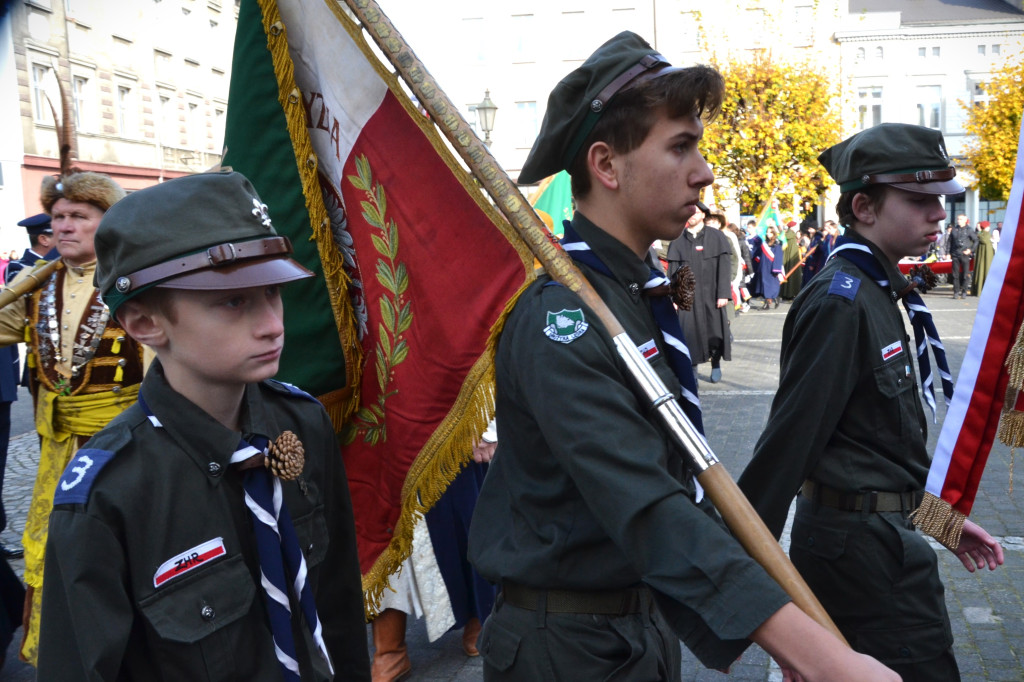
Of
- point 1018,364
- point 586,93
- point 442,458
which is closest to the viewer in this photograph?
point 586,93

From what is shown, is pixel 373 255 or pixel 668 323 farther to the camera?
pixel 373 255

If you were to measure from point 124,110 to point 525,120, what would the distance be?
1992 cm

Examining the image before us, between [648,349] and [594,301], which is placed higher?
[594,301]

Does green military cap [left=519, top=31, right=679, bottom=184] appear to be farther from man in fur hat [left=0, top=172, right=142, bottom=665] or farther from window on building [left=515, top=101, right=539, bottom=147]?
window on building [left=515, top=101, right=539, bottom=147]

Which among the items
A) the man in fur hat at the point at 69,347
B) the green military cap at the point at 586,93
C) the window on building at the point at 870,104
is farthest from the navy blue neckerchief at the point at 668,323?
the window on building at the point at 870,104

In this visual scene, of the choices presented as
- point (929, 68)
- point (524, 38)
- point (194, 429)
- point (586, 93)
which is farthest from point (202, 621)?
point (929, 68)

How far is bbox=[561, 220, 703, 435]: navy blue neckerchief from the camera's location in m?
2.14

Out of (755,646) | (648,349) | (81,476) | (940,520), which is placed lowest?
(755,646)

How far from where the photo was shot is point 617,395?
180 cm

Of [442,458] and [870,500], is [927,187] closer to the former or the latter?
[870,500]

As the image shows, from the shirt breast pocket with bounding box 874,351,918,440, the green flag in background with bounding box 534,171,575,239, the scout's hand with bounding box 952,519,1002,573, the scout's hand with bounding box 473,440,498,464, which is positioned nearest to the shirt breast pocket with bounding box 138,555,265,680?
the shirt breast pocket with bounding box 874,351,918,440

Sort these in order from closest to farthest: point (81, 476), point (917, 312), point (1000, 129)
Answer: point (81, 476) < point (917, 312) < point (1000, 129)

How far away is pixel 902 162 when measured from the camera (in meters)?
3.11

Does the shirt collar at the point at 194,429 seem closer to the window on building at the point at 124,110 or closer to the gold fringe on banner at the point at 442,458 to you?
the gold fringe on banner at the point at 442,458
